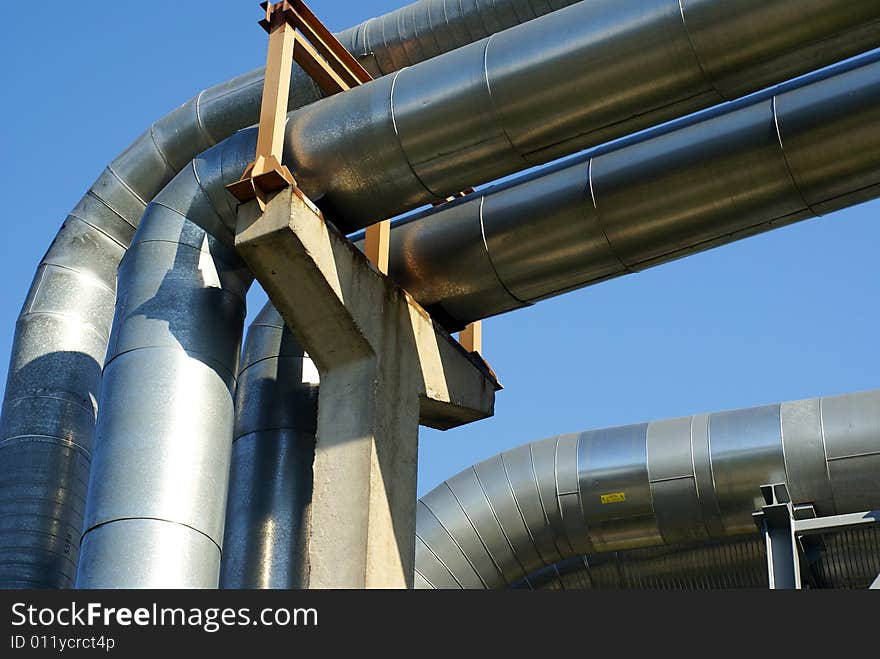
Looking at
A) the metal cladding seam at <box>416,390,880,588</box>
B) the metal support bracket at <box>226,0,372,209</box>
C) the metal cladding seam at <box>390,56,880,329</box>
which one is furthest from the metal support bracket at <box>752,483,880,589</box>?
the metal support bracket at <box>226,0,372,209</box>

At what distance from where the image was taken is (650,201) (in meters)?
8.36

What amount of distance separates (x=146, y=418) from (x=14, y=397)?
2.77 m

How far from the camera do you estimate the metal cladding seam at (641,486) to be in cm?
1057

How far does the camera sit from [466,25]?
1120 centimetres

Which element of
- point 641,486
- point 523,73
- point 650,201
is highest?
point 523,73

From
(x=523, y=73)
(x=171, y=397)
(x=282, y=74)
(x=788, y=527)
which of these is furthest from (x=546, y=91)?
(x=788, y=527)

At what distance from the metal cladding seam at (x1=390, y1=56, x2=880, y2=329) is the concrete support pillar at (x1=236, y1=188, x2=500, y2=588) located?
0.63 meters

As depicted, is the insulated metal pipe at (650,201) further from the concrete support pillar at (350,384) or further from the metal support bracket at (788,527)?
the metal support bracket at (788,527)

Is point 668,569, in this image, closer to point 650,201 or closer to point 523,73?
point 650,201

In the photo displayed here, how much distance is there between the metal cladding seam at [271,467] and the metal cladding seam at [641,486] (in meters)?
2.87

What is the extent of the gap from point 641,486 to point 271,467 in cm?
363

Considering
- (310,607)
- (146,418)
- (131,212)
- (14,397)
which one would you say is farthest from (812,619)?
(131,212)

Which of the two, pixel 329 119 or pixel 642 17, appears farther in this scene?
pixel 329 119

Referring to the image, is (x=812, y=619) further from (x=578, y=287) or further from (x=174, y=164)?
(x=174, y=164)
